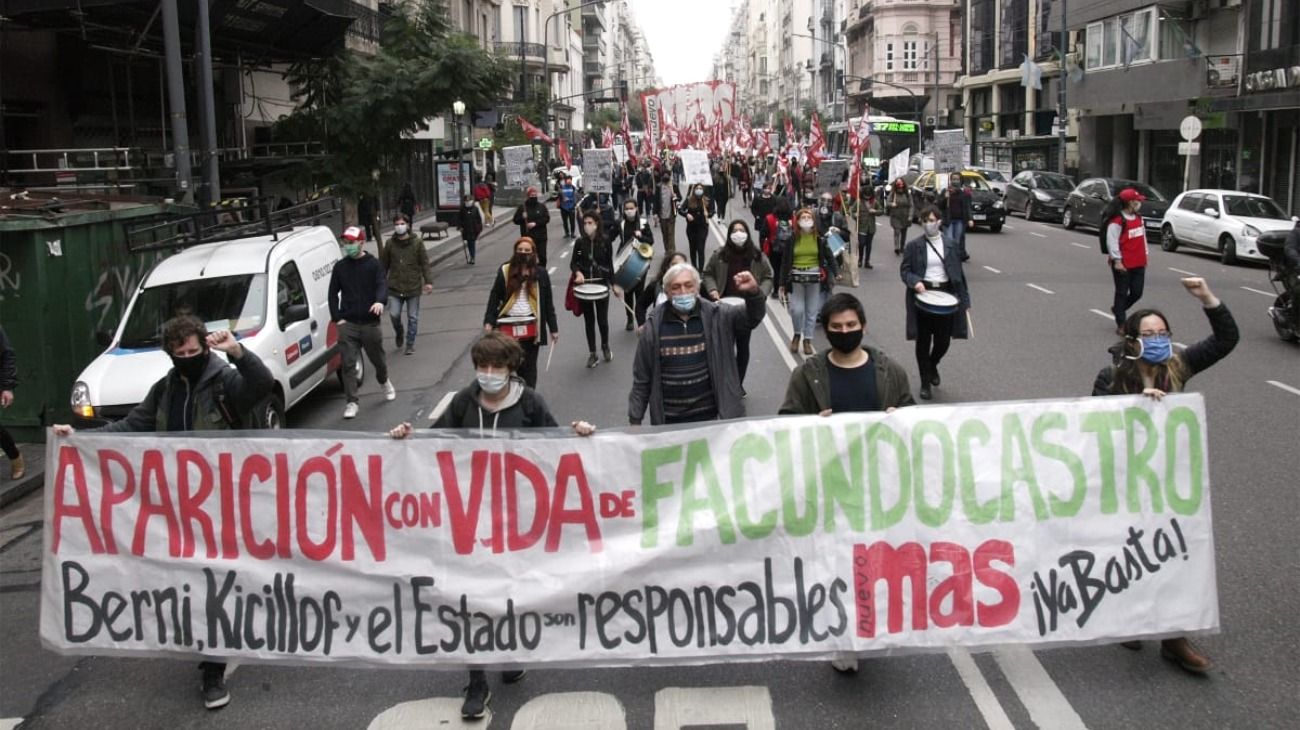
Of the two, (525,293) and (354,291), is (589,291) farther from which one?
(354,291)

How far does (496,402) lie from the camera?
528 cm

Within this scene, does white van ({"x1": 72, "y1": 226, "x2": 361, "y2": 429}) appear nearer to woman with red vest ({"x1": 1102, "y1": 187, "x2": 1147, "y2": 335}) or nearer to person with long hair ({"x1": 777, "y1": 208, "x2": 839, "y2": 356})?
person with long hair ({"x1": 777, "y1": 208, "x2": 839, "y2": 356})

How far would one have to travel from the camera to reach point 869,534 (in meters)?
4.97

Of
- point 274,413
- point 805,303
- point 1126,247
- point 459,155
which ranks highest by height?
point 459,155

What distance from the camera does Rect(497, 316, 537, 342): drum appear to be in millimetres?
9930

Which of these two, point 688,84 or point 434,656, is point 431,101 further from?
point 688,84

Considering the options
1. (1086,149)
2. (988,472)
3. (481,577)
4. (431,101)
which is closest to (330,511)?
(481,577)

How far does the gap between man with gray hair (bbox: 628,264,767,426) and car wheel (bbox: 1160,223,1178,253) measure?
900 inches

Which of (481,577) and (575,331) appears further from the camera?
(575,331)

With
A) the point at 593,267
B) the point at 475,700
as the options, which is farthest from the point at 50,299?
the point at 475,700

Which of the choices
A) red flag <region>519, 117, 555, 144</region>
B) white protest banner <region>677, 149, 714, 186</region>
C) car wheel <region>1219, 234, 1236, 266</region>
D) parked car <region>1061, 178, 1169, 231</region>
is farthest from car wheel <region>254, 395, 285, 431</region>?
red flag <region>519, 117, 555, 144</region>

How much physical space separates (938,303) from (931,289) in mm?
456

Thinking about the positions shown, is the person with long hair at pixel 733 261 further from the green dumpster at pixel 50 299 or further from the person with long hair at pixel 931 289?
the green dumpster at pixel 50 299

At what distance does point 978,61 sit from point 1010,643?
63.0 metres
